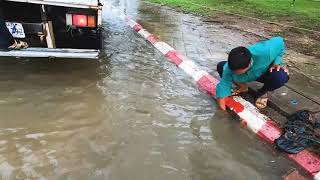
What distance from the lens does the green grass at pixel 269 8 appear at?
1078 cm

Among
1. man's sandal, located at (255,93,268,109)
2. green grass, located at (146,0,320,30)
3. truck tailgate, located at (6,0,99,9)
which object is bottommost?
green grass, located at (146,0,320,30)

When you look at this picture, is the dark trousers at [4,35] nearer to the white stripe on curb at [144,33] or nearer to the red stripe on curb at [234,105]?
the red stripe on curb at [234,105]

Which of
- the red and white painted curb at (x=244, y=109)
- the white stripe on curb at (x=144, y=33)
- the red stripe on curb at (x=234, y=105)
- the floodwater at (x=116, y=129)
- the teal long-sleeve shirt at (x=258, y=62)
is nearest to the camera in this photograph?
the floodwater at (x=116, y=129)

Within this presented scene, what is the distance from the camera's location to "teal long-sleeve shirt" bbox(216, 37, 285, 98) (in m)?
4.10

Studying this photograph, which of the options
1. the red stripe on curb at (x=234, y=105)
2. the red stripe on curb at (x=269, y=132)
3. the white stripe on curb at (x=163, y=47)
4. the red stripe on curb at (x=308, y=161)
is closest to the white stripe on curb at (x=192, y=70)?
the white stripe on curb at (x=163, y=47)

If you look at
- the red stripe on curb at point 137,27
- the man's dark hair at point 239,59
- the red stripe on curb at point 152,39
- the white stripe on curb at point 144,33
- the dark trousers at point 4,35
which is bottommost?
the red stripe on curb at point 137,27

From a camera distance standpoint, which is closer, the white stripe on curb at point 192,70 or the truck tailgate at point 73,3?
the truck tailgate at point 73,3

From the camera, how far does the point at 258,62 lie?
4129 mm

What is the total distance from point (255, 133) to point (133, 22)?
5.80m

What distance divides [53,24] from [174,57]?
2217 mm

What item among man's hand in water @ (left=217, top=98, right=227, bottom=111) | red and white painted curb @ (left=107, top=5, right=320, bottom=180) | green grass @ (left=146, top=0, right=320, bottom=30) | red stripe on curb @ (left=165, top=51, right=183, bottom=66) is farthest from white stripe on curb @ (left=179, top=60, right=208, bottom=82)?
green grass @ (left=146, top=0, right=320, bottom=30)

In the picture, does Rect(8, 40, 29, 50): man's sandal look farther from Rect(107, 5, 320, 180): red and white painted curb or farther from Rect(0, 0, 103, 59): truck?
Rect(107, 5, 320, 180): red and white painted curb

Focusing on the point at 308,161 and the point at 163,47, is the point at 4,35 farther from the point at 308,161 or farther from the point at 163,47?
the point at 308,161

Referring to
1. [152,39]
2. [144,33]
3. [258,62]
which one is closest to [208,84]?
[258,62]
